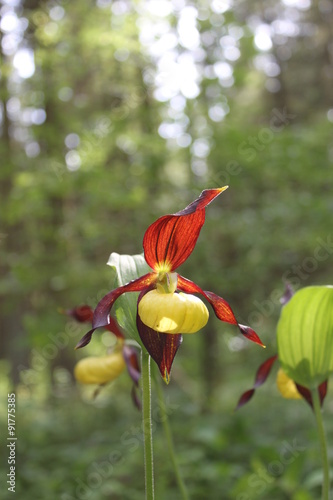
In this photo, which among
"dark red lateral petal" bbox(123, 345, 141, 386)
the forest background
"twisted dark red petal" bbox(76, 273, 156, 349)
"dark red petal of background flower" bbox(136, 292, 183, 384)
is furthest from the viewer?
the forest background

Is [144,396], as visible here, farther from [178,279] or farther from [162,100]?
[162,100]

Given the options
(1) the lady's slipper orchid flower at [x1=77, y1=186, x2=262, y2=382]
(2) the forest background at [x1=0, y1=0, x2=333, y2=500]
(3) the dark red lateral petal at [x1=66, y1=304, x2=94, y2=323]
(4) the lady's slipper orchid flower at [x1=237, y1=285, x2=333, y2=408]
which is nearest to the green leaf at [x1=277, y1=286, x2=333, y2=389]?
(4) the lady's slipper orchid flower at [x1=237, y1=285, x2=333, y2=408]

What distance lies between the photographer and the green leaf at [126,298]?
0.98m

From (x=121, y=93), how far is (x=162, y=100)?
2.82ft

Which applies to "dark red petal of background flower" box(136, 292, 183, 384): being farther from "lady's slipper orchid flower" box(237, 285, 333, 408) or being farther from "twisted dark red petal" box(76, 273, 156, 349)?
"lady's slipper orchid flower" box(237, 285, 333, 408)

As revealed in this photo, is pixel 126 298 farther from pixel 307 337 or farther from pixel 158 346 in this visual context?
pixel 307 337

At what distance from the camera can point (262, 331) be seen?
309 cm

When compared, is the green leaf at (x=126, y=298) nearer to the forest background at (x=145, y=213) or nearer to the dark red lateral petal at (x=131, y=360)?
the dark red lateral petal at (x=131, y=360)

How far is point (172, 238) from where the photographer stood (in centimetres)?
95

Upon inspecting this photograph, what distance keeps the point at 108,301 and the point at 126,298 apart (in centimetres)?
12

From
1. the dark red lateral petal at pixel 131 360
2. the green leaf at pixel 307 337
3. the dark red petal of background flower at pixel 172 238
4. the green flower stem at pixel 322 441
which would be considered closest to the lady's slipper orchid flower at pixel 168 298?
the dark red petal of background flower at pixel 172 238

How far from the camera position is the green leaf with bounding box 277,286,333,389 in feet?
3.40

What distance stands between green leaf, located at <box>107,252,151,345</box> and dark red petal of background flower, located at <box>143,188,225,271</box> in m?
0.06

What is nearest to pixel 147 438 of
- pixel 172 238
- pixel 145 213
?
pixel 172 238
